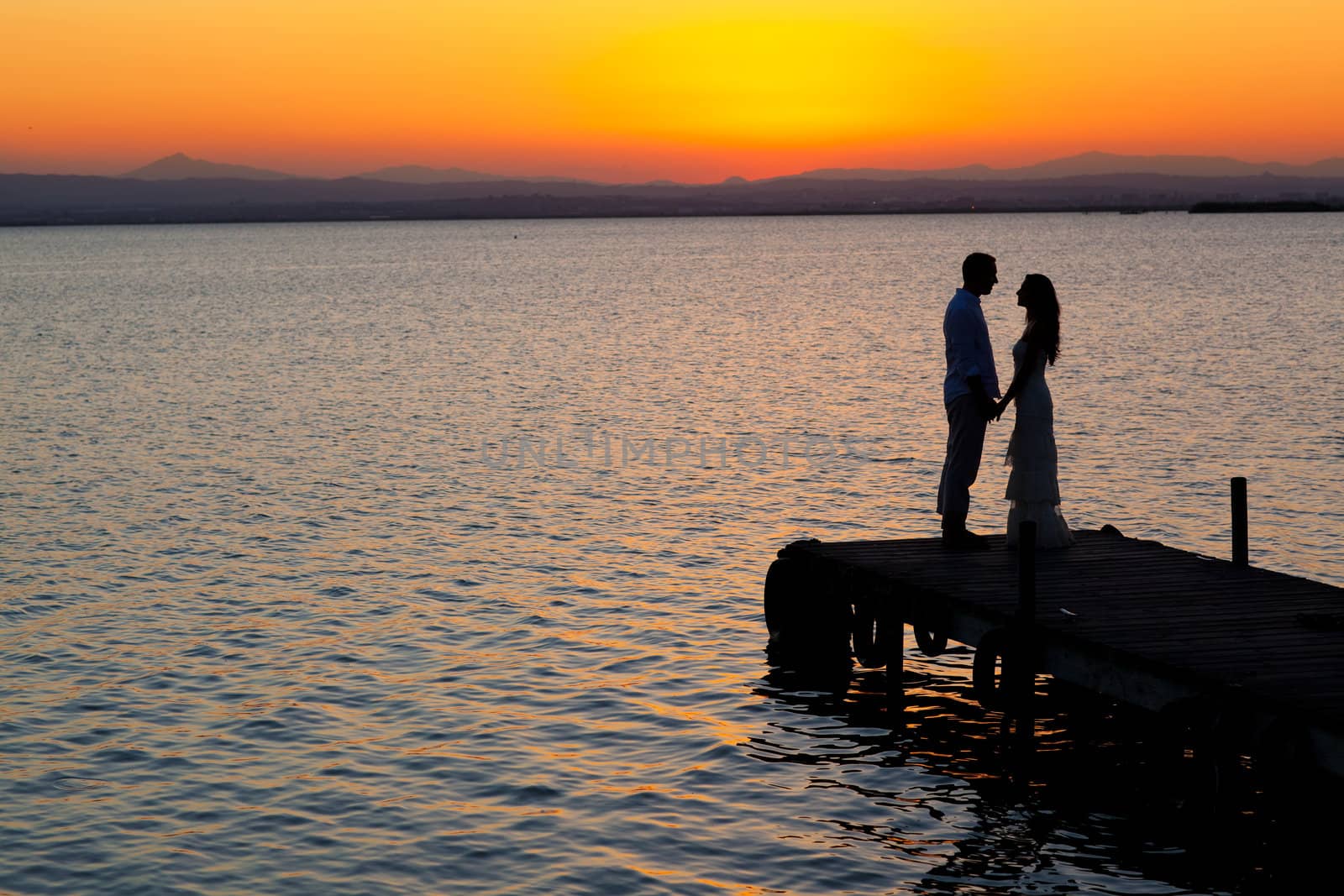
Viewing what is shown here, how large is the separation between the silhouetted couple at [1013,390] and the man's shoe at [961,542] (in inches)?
28.9

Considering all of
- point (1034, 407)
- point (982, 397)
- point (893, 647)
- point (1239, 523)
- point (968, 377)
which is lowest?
point (893, 647)

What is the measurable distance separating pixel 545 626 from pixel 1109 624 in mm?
7249

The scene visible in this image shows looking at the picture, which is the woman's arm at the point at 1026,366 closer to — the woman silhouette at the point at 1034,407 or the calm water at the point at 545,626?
the woman silhouette at the point at 1034,407

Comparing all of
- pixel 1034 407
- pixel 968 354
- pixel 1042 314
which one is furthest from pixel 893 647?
pixel 1042 314

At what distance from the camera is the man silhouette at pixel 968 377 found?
520 inches

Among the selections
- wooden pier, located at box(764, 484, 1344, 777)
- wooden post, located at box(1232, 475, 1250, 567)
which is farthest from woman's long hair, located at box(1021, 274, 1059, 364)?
wooden post, located at box(1232, 475, 1250, 567)

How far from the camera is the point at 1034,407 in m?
13.6

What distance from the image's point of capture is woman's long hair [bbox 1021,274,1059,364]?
1316 centimetres

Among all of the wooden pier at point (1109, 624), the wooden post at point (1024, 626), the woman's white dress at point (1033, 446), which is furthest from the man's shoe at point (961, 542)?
the wooden post at point (1024, 626)

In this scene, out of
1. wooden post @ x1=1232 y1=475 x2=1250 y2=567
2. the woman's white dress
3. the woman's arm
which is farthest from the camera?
wooden post @ x1=1232 y1=475 x2=1250 y2=567

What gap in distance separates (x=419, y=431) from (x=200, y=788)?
22679 millimetres

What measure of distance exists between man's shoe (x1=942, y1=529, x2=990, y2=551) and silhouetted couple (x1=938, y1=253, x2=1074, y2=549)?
2.41 ft

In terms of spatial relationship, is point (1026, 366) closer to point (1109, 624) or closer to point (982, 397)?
point (982, 397)

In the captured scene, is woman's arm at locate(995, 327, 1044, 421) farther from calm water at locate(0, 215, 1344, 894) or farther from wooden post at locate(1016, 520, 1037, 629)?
calm water at locate(0, 215, 1344, 894)
